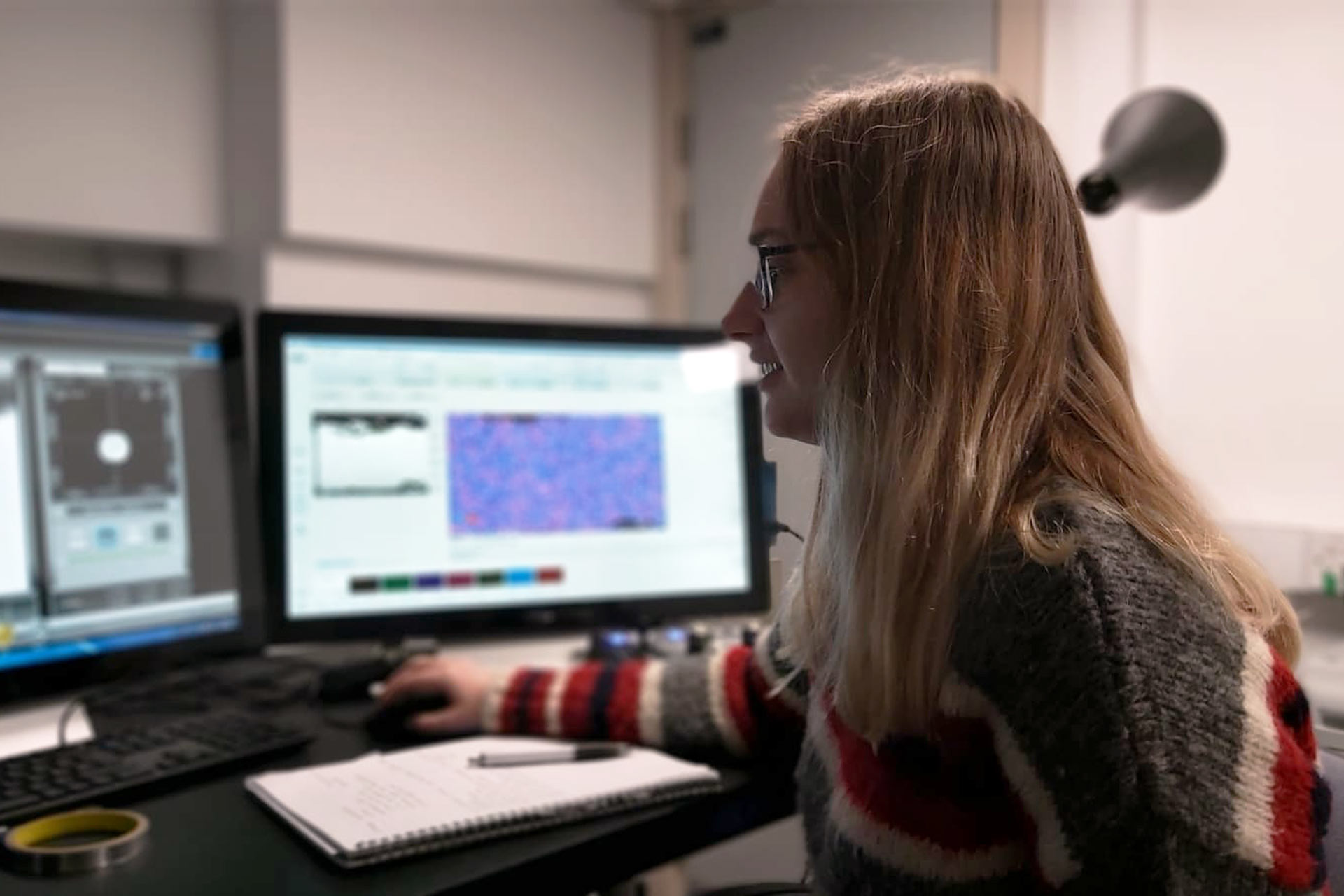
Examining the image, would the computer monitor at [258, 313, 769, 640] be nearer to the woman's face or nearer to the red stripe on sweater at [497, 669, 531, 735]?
the red stripe on sweater at [497, 669, 531, 735]

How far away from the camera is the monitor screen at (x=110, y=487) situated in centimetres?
95

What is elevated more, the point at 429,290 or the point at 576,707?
the point at 429,290

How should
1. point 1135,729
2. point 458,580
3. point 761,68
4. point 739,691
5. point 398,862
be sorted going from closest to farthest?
1. point 1135,729
2. point 398,862
3. point 739,691
4. point 458,580
5. point 761,68

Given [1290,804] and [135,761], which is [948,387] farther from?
[135,761]

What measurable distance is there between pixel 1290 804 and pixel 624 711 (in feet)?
1.74

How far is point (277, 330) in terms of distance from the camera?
43.3 inches

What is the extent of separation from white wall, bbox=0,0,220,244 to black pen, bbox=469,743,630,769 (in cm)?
101

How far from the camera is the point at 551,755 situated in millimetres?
872

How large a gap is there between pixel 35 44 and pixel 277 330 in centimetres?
62

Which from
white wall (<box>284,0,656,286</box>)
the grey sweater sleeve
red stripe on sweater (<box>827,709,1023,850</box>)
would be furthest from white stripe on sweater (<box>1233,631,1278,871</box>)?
white wall (<box>284,0,656,286</box>)

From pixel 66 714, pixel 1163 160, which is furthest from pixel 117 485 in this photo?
pixel 1163 160

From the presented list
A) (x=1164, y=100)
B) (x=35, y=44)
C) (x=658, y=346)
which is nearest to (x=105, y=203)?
(x=35, y=44)

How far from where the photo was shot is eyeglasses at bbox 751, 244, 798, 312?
0.69 meters

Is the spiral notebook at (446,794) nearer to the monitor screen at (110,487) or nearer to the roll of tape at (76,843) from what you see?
the roll of tape at (76,843)
